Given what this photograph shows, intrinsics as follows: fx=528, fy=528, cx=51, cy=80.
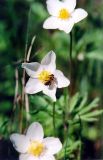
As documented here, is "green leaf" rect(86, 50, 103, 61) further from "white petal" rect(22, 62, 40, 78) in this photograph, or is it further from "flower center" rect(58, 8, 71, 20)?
"white petal" rect(22, 62, 40, 78)

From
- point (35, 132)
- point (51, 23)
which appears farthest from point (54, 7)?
point (35, 132)

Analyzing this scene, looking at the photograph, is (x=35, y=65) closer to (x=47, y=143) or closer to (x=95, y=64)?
(x=47, y=143)

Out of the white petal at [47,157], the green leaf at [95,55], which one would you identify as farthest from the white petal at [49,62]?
the green leaf at [95,55]

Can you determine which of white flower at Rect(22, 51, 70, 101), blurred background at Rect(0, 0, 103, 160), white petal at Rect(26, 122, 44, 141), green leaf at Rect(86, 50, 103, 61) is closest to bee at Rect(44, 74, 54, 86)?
white flower at Rect(22, 51, 70, 101)

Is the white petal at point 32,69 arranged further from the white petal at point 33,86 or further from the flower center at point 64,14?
the flower center at point 64,14

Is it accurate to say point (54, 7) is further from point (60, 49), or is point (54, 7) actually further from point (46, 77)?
point (60, 49)

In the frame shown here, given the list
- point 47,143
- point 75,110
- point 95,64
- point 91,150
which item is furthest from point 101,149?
point 47,143

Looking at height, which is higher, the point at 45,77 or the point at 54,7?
the point at 54,7

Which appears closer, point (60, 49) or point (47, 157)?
point (47, 157)
